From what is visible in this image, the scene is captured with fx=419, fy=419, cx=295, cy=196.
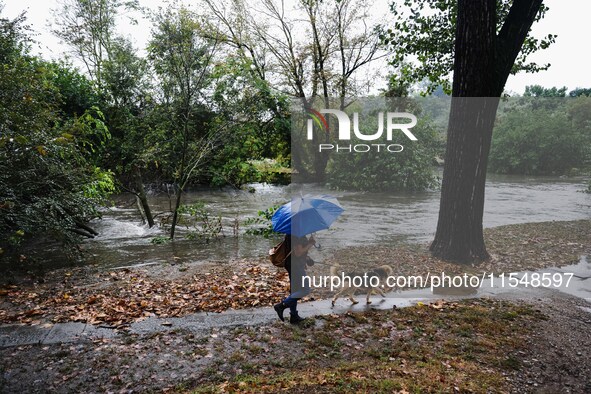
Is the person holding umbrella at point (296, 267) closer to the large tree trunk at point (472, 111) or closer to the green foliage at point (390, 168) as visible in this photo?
the large tree trunk at point (472, 111)

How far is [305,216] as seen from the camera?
549 centimetres

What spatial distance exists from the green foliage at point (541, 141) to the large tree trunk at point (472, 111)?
27.5 ft

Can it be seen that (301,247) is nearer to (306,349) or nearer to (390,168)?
(306,349)

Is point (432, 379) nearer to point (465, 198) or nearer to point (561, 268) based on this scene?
point (465, 198)

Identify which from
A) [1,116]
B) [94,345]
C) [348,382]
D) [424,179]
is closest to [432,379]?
[348,382]

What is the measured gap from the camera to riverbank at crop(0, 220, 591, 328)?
6.36 metres

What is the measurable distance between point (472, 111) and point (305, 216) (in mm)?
4412

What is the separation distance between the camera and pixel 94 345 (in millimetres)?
5164

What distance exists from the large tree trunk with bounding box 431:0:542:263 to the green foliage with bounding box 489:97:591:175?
8.38 metres

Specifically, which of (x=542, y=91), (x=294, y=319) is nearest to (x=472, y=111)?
(x=294, y=319)

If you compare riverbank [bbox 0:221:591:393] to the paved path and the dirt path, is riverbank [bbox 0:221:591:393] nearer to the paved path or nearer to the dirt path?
the dirt path

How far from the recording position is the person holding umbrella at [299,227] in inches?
215

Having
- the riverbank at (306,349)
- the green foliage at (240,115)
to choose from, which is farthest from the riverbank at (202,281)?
the green foliage at (240,115)

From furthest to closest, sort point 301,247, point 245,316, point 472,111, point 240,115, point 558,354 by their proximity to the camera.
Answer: point 240,115
point 472,111
point 245,316
point 301,247
point 558,354
